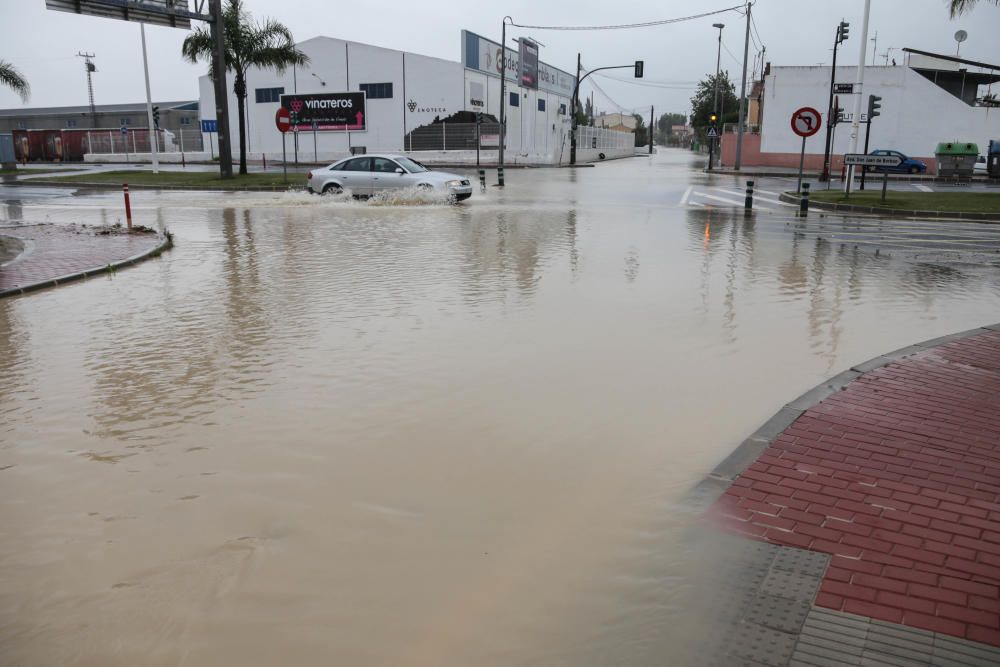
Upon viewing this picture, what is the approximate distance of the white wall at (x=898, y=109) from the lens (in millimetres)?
47938

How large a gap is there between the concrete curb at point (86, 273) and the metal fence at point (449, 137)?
130 ft

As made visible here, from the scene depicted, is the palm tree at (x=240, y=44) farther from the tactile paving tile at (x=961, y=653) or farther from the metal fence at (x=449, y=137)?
the tactile paving tile at (x=961, y=653)

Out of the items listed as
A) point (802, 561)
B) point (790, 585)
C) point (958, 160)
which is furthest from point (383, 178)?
Result: point (958, 160)

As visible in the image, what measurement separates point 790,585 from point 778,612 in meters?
0.21

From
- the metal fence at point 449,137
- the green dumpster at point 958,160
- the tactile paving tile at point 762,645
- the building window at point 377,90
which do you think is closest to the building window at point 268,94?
the building window at point 377,90

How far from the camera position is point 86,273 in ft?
38.0

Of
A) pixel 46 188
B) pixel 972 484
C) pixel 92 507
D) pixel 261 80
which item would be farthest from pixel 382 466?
pixel 261 80

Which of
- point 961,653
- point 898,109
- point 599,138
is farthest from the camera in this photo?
point 599,138

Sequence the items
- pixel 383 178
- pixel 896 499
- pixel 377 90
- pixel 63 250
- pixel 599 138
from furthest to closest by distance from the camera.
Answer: pixel 599 138 < pixel 377 90 < pixel 383 178 < pixel 63 250 < pixel 896 499

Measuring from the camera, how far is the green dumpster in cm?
3947

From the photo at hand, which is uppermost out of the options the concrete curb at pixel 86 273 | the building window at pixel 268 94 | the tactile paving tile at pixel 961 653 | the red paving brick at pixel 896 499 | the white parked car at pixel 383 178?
the building window at pixel 268 94

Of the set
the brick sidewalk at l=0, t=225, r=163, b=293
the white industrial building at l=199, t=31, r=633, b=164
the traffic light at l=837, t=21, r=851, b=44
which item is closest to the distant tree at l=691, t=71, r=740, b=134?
the white industrial building at l=199, t=31, r=633, b=164

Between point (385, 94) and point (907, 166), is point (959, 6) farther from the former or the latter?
point (385, 94)

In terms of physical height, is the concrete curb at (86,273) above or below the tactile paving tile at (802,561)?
above
